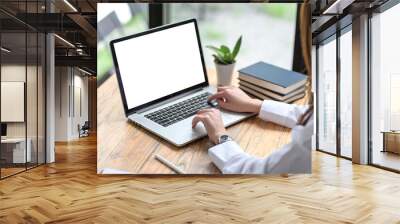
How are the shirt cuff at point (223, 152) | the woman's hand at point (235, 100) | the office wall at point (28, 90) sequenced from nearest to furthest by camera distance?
the shirt cuff at point (223, 152)
the woman's hand at point (235, 100)
the office wall at point (28, 90)

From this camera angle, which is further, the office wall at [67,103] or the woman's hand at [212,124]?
the office wall at [67,103]

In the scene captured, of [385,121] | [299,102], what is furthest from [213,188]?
[385,121]

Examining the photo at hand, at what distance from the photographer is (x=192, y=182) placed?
20.9 feet

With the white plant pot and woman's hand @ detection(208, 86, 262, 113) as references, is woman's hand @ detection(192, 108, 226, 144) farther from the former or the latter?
the white plant pot

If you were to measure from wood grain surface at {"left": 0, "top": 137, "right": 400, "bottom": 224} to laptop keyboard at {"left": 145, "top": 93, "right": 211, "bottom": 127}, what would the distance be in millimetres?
945

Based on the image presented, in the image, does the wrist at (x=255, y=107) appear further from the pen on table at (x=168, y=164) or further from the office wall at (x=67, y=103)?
the office wall at (x=67, y=103)

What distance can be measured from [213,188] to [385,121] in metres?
3.87

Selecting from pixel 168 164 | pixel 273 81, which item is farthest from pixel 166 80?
pixel 273 81

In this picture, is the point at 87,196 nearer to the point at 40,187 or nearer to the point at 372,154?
the point at 40,187

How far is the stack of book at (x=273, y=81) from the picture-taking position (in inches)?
183

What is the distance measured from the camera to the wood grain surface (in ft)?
14.2

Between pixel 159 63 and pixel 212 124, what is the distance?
34.2 inches

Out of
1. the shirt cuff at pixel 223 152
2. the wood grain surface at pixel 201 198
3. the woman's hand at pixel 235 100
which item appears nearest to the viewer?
the wood grain surface at pixel 201 198

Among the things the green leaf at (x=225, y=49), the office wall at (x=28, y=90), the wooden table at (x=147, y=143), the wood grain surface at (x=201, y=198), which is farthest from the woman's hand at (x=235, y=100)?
the office wall at (x=28, y=90)
